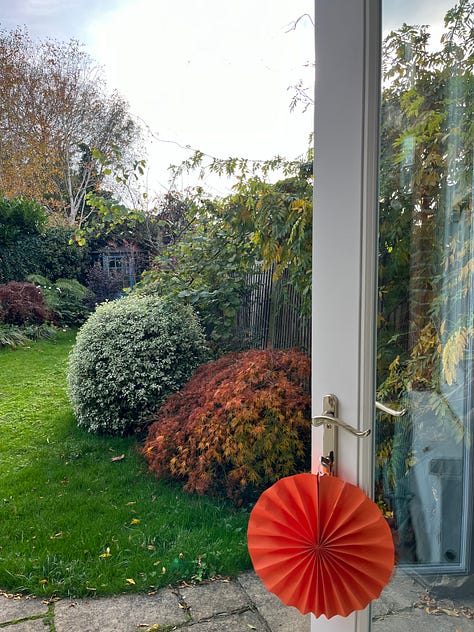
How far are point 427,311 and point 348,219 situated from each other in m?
0.19

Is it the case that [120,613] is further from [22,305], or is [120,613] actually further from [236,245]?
[22,305]

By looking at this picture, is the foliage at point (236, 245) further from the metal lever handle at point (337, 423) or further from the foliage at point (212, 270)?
the metal lever handle at point (337, 423)

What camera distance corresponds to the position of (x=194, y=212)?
328 cm

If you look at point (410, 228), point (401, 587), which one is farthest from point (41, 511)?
point (410, 228)

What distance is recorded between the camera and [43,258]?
5477 millimetres

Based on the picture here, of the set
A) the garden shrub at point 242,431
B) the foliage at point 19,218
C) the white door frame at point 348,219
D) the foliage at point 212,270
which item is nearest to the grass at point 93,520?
the garden shrub at point 242,431

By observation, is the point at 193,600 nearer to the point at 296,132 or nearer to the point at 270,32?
the point at 296,132

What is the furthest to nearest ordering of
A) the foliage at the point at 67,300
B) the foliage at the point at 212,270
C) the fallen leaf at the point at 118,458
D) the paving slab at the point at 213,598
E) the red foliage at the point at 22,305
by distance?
the foliage at the point at 67,300 → the red foliage at the point at 22,305 → the foliage at the point at 212,270 → the fallen leaf at the point at 118,458 → the paving slab at the point at 213,598

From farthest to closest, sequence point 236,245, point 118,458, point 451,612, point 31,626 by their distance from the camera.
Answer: point 236,245, point 118,458, point 31,626, point 451,612

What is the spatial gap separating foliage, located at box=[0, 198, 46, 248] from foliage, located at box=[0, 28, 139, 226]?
17 centimetres

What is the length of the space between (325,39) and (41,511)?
2414 mm

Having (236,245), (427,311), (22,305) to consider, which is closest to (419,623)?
(427,311)

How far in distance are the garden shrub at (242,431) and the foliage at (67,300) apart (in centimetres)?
267

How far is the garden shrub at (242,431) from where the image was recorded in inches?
93.4
